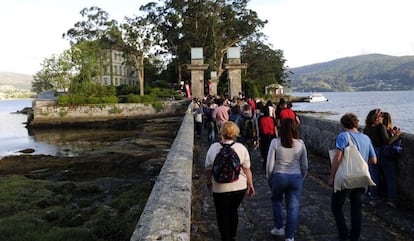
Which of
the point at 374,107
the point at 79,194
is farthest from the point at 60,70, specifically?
the point at 374,107

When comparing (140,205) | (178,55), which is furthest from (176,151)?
(178,55)

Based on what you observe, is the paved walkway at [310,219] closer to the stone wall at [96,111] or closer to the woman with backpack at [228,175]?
the woman with backpack at [228,175]

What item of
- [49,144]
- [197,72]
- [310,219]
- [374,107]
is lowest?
[49,144]

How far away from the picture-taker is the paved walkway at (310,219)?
459 cm

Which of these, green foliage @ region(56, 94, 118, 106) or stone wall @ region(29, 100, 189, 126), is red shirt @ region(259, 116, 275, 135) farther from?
green foliage @ region(56, 94, 118, 106)

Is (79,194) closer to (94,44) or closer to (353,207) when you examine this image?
(353,207)

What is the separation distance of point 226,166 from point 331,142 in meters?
5.87

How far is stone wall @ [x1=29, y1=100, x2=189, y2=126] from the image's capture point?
41.2 meters

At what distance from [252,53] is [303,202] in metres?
69.8

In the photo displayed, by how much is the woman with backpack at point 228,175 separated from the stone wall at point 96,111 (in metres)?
37.3

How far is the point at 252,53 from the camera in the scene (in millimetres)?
73625

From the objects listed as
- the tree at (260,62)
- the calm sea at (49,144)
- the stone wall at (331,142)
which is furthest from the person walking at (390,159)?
the tree at (260,62)

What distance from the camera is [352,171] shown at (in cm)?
403

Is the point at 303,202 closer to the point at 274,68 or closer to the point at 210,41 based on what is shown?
the point at 210,41
